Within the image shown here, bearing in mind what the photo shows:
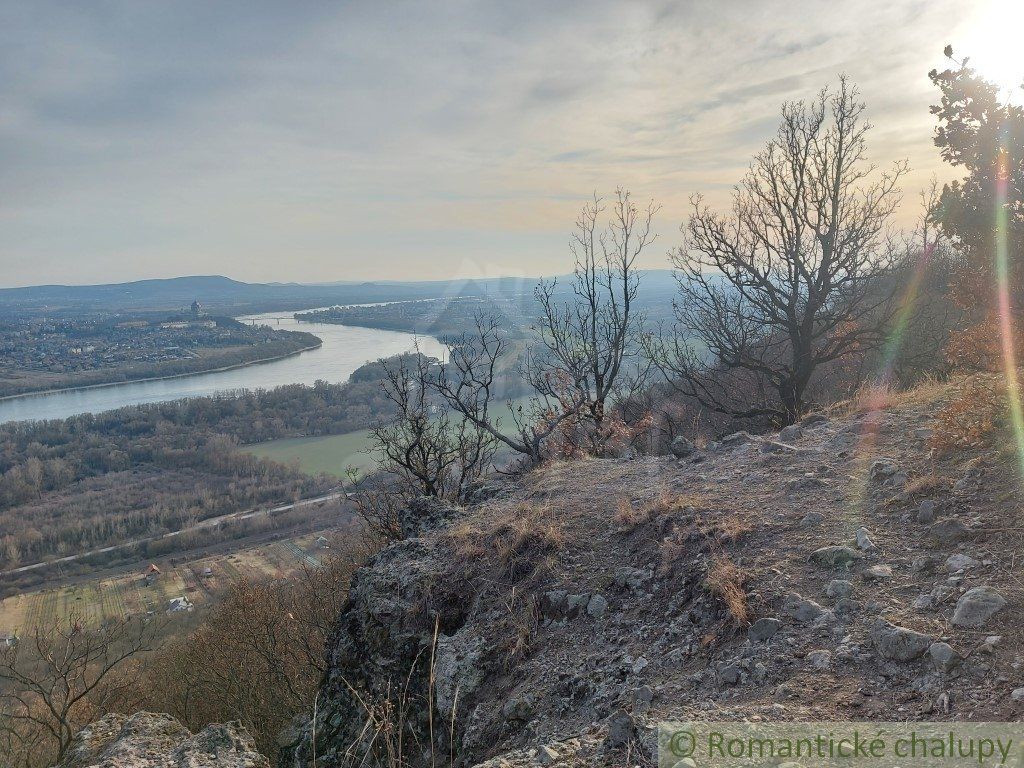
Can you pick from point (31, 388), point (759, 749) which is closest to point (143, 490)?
point (31, 388)

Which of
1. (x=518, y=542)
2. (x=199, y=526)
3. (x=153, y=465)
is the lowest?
(x=199, y=526)

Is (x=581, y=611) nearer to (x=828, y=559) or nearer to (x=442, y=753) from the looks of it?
(x=442, y=753)

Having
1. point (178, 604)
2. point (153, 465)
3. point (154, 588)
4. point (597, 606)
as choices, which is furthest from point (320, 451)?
point (597, 606)

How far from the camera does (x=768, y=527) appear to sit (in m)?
4.87

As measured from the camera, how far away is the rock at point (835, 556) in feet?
13.6

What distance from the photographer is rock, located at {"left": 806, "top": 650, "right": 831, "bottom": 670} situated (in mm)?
3262

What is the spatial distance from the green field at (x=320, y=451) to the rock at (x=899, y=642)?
153 feet

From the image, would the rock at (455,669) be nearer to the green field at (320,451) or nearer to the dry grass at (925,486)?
the dry grass at (925,486)

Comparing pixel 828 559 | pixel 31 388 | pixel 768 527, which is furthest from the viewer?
pixel 31 388

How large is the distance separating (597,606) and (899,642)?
211cm

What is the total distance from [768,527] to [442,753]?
307 cm

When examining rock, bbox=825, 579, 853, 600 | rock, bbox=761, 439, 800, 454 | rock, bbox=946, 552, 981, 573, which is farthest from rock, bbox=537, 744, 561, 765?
rock, bbox=761, 439, 800, 454

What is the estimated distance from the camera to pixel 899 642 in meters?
3.17

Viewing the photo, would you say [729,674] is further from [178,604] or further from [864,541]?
[178,604]
